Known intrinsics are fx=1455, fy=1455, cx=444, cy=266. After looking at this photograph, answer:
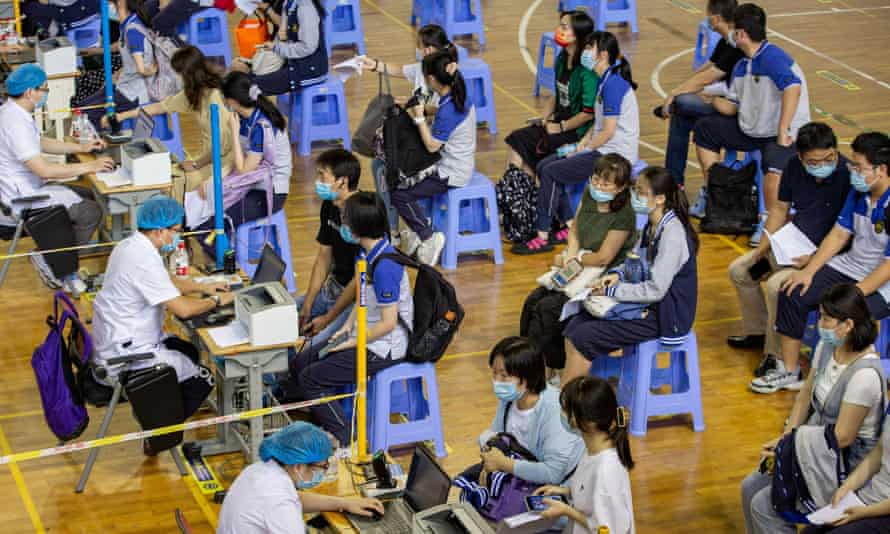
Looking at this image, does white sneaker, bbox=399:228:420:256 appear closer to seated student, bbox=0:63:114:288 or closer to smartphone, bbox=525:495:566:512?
seated student, bbox=0:63:114:288

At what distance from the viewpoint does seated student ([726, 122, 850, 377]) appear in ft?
25.5

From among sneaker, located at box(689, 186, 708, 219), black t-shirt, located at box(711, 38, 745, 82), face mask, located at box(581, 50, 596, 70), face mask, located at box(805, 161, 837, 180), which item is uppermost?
face mask, located at box(581, 50, 596, 70)

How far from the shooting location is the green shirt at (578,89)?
31.6 feet

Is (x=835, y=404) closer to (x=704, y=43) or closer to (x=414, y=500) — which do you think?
(x=414, y=500)

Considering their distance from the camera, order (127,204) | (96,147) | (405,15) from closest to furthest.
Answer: (127,204), (96,147), (405,15)

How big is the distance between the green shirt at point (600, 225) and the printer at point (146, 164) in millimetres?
2530

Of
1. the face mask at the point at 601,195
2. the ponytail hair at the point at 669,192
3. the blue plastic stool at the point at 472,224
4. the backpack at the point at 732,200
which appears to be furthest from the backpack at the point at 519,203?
the ponytail hair at the point at 669,192

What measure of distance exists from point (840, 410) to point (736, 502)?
1095 millimetres

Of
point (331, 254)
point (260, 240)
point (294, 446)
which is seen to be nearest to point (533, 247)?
point (260, 240)

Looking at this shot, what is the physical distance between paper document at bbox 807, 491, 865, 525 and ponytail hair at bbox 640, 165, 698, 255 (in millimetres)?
1894

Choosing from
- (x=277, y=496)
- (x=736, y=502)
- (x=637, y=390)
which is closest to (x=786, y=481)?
(x=736, y=502)

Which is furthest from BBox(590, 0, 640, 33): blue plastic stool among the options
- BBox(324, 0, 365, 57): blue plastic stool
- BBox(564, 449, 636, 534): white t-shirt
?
BBox(564, 449, 636, 534): white t-shirt

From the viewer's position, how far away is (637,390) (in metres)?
7.55

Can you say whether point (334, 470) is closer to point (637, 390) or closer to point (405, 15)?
point (637, 390)
